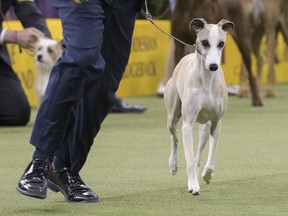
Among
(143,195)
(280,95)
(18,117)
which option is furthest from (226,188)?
(280,95)

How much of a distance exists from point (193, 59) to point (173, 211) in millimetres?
1119

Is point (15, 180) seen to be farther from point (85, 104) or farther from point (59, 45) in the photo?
point (59, 45)

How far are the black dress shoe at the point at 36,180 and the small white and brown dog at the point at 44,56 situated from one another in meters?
4.55

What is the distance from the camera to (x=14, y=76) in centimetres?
989

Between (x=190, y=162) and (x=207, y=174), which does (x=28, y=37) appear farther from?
(x=190, y=162)

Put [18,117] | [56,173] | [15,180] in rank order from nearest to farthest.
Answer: [56,173]
[15,180]
[18,117]

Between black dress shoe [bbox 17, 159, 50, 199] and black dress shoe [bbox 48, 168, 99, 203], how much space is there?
244mm

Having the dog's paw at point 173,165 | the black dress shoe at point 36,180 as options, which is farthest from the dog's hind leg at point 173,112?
the black dress shoe at point 36,180

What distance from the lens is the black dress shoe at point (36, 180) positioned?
5.18 metres

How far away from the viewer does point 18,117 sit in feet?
31.9

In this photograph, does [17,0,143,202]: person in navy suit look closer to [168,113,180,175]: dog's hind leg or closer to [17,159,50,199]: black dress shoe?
[17,159,50,199]: black dress shoe

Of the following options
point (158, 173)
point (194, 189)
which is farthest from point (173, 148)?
point (194, 189)

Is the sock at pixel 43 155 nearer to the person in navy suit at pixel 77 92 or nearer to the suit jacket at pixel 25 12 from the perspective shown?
the person in navy suit at pixel 77 92

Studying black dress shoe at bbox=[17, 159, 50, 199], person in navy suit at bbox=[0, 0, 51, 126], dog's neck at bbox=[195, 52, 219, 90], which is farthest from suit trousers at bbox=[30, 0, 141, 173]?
person in navy suit at bbox=[0, 0, 51, 126]
